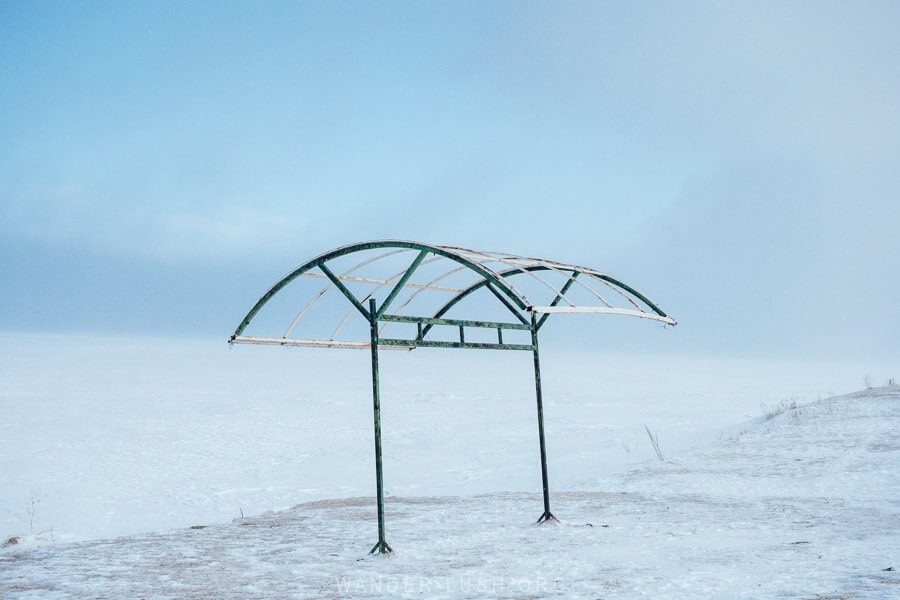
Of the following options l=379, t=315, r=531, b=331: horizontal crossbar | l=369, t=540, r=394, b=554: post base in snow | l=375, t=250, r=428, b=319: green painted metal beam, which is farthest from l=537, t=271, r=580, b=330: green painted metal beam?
l=369, t=540, r=394, b=554: post base in snow

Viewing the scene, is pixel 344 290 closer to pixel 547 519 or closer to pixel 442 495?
pixel 547 519

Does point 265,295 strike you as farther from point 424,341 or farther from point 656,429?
point 656,429

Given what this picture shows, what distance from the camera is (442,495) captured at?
15312 millimetres

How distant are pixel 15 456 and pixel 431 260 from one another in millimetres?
18611

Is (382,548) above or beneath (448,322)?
beneath

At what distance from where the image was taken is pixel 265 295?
28.4 feet

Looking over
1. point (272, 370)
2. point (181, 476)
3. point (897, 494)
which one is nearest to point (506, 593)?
point (897, 494)

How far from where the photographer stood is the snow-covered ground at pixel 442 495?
6871 mm

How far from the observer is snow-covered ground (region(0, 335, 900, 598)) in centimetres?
687

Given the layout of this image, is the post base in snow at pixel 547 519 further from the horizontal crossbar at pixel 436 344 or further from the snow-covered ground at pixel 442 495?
the horizontal crossbar at pixel 436 344

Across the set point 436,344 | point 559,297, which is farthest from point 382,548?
point 559,297

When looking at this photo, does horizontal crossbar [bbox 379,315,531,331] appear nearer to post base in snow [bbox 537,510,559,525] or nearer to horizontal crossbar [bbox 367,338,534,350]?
horizontal crossbar [bbox 367,338,534,350]

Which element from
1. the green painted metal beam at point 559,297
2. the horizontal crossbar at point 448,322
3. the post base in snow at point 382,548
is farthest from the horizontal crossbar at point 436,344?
the post base in snow at point 382,548

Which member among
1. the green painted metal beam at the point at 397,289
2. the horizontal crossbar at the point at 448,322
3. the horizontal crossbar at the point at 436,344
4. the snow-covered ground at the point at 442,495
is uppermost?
the green painted metal beam at the point at 397,289
